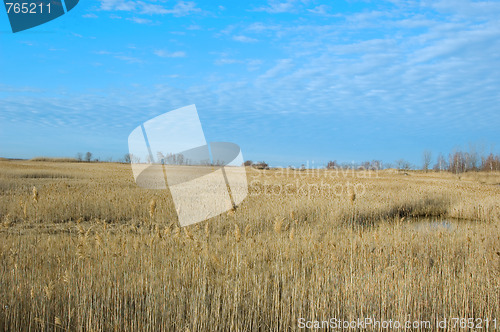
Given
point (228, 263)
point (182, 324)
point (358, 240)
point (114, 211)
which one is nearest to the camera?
point (182, 324)

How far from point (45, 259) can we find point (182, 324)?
2932mm

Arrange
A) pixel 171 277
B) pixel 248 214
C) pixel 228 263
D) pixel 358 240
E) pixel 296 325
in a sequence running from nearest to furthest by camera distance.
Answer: pixel 296 325, pixel 171 277, pixel 228 263, pixel 358 240, pixel 248 214

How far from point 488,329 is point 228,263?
333 cm

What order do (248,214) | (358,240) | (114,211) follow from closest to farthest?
Answer: (358,240) < (248,214) < (114,211)

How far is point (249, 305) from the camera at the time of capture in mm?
3916

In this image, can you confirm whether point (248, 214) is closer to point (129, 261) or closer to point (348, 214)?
point (348, 214)

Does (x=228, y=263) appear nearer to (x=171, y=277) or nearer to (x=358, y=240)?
(x=171, y=277)

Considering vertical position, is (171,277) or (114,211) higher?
(114,211)

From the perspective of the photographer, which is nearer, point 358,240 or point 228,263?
point 228,263

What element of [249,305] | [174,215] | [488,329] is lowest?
[488,329]

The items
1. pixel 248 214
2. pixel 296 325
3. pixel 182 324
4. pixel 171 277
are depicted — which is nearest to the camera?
pixel 182 324

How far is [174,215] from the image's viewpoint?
985cm

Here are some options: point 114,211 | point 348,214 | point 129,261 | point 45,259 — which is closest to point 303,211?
point 348,214

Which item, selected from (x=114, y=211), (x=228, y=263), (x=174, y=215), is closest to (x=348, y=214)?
(x=174, y=215)
